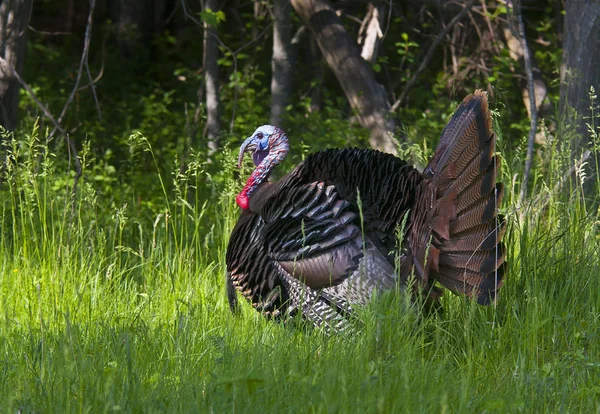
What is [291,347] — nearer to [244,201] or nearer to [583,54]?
[244,201]

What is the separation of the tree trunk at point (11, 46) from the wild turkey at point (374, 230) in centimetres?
232

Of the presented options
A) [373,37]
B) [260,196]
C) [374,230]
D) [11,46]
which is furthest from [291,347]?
[373,37]

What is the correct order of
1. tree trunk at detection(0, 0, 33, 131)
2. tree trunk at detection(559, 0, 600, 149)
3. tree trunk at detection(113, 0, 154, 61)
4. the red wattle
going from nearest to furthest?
1. the red wattle
2. tree trunk at detection(0, 0, 33, 131)
3. tree trunk at detection(559, 0, 600, 149)
4. tree trunk at detection(113, 0, 154, 61)

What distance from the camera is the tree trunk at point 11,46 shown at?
18.2 ft

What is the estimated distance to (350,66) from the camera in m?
7.42

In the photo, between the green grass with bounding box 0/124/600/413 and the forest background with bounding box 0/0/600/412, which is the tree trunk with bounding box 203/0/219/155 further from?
the green grass with bounding box 0/124/600/413

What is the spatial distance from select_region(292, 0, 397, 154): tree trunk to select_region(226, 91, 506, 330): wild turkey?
3.29 metres

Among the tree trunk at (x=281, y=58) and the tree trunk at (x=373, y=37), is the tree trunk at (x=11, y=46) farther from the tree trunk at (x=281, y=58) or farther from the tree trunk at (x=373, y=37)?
the tree trunk at (x=373, y=37)

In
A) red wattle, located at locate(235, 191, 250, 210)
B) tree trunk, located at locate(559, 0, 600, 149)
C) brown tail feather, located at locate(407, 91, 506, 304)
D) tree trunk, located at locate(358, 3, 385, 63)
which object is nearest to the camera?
brown tail feather, located at locate(407, 91, 506, 304)

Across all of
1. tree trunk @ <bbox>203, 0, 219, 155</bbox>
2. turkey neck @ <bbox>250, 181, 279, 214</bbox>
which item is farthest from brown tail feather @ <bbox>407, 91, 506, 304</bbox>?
tree trunk @ <bbox>203, 0, 219, 155</bbox>

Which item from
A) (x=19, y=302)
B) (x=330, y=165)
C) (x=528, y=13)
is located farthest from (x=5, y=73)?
(x=528, y=13)

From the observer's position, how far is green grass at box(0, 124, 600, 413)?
2.90 meters

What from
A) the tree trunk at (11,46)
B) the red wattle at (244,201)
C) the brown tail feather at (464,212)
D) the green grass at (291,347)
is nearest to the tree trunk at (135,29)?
the tree trunk at (11,46)

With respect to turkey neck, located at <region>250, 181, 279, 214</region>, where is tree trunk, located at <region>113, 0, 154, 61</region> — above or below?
above
